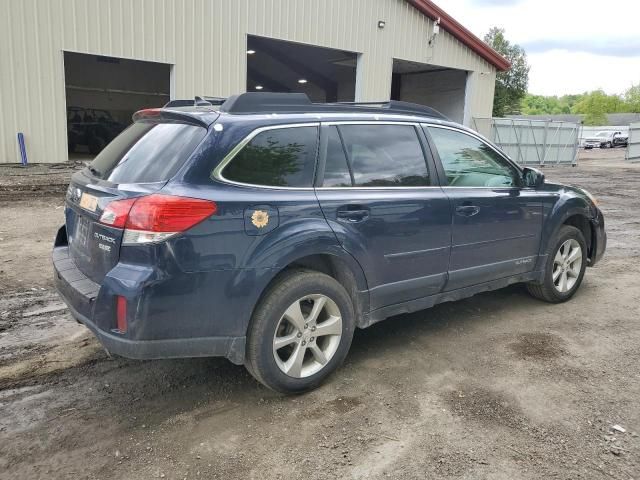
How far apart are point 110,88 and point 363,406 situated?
25.1 m

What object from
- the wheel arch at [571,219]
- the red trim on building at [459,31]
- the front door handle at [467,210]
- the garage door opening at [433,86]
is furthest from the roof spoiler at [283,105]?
the garage door opening at [433,86]

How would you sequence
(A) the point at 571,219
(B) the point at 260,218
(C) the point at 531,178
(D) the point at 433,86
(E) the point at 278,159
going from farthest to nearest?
1. (D) the point at 433,86
2. (A) the point at 571,219
3. (C) the point at 531,178
4. (E) the point at 278,159
5. (B) the point at 260,218

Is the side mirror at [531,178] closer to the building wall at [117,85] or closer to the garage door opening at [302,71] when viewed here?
the garage door opening at [302,71]

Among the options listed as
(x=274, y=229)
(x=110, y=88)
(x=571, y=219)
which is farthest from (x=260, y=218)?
(x=110, y=88)

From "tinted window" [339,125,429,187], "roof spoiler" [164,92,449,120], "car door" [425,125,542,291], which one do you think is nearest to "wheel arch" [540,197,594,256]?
"car door" [425,125,542,291]

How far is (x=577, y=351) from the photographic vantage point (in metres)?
4.06

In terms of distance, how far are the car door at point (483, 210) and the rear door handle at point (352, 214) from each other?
33.4 inches

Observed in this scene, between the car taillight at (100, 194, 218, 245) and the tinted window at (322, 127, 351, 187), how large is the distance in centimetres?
91

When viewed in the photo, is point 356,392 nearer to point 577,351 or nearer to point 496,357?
point 496,357

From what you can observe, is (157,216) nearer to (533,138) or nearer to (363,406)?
(363,406)

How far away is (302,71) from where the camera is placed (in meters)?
27.5

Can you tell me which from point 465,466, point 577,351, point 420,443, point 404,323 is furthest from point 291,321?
point 577,351

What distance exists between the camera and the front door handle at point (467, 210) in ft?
13.2

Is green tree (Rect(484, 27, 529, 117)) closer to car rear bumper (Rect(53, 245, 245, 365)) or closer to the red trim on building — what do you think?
the red trim on building
